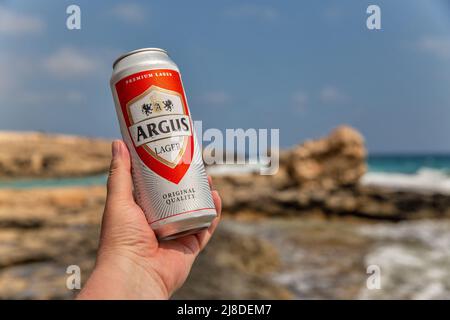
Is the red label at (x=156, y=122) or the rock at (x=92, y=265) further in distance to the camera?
the rock at (x=92, y=265)

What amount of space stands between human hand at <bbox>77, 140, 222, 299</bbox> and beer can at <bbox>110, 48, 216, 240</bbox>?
0.13 ft

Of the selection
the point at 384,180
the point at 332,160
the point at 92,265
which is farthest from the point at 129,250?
the point at 384,180

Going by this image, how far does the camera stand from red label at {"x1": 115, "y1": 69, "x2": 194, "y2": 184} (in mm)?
1751

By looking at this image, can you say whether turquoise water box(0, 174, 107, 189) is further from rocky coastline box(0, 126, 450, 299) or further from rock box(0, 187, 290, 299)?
rock box(0, 187, 290, 299)

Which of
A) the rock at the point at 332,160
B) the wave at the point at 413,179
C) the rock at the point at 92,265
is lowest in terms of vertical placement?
the rock at the point at 92,265

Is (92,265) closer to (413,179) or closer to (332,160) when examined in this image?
(332,160)

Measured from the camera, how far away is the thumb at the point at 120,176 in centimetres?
179

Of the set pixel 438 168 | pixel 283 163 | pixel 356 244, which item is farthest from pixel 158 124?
pixel 438 168

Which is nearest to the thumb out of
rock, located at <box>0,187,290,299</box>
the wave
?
rock, located at <box>0,187,290,299</box>

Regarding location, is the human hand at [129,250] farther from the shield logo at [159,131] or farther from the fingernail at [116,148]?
the shield logo at [159,131]

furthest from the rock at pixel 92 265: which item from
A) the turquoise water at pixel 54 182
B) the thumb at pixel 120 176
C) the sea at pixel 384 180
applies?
the turquoise water at pixel 54 182

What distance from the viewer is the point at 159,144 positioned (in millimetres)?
1751

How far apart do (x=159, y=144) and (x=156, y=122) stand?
8cm

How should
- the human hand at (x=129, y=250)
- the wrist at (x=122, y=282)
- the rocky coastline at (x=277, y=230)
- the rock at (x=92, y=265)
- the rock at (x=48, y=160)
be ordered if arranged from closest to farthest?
1. the wrist at (x=122, y=282)
2. the human hand at (x=129, y=250)
3. the rock at (x=92, y=265)
4. the rocky coastline at (x=277, y=230)
5. the rock at (x=48, y=160)
